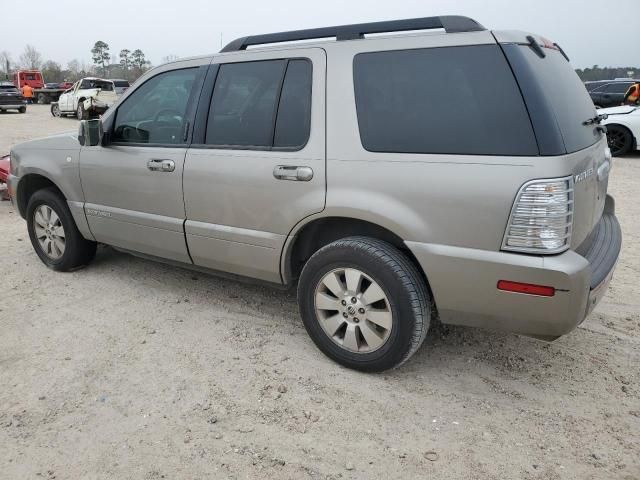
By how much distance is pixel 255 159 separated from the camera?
320cm

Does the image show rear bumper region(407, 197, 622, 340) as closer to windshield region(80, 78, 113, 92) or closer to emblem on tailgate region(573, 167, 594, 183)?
emblem on tailgate region(573, 167, 594, 183)

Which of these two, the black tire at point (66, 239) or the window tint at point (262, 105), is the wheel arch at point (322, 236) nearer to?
the window tint at point (262, 105)

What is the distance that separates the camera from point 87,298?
4160 mm

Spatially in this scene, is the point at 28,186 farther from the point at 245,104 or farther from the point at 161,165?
the point at 245,104

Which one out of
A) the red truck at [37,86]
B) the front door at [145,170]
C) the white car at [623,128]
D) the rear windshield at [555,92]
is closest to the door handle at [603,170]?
the rear windshield at [555,92]

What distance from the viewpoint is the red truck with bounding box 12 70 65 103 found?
3728 centimetres

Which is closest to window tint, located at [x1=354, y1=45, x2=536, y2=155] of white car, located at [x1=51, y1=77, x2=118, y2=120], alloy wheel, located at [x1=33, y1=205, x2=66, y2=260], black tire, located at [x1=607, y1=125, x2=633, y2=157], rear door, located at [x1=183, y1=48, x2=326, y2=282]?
rear door, located at [x1=183, y1=48, x2=326, y2=282]

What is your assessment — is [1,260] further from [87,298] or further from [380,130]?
[380,130]

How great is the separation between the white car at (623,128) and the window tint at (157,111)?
10.4m

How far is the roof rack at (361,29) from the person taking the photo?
2.69 m

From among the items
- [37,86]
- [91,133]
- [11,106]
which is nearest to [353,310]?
[91,133]

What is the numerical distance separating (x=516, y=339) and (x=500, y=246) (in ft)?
4.19

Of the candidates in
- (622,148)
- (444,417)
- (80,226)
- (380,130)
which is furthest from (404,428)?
(622,148)

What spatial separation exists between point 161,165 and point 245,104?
0.77 m
